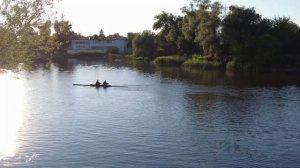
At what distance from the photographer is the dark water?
32.9 metres

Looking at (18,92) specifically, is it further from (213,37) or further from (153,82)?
(213,37)

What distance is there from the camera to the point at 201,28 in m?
124

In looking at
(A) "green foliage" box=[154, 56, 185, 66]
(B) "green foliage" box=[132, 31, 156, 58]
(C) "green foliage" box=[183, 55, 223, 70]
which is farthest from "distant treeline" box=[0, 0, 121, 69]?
(B) "green foliage" box=[132, 31, 156, 58]

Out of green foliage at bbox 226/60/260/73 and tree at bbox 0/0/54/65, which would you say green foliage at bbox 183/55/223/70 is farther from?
tree at bbox 0/0/54/65

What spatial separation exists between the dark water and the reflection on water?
9 cm

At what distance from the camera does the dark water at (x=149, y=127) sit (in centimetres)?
3294

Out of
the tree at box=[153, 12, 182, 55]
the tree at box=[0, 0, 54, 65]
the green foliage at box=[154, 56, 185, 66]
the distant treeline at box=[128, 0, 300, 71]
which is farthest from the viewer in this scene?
the tree at box=[153, 12, 182, 55]

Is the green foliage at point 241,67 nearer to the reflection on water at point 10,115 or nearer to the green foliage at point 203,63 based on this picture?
the green foliage at point 203,63

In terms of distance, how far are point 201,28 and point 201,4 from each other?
466 inches

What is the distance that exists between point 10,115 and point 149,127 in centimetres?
1572

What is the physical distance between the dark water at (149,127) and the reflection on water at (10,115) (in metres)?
0.09

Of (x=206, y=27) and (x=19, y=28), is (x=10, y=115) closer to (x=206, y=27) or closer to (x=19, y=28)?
(x=19, y=28)

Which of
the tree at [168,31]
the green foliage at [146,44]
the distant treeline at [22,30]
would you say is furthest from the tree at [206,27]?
the distant treeline at [22,30]

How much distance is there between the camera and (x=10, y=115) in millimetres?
49656
